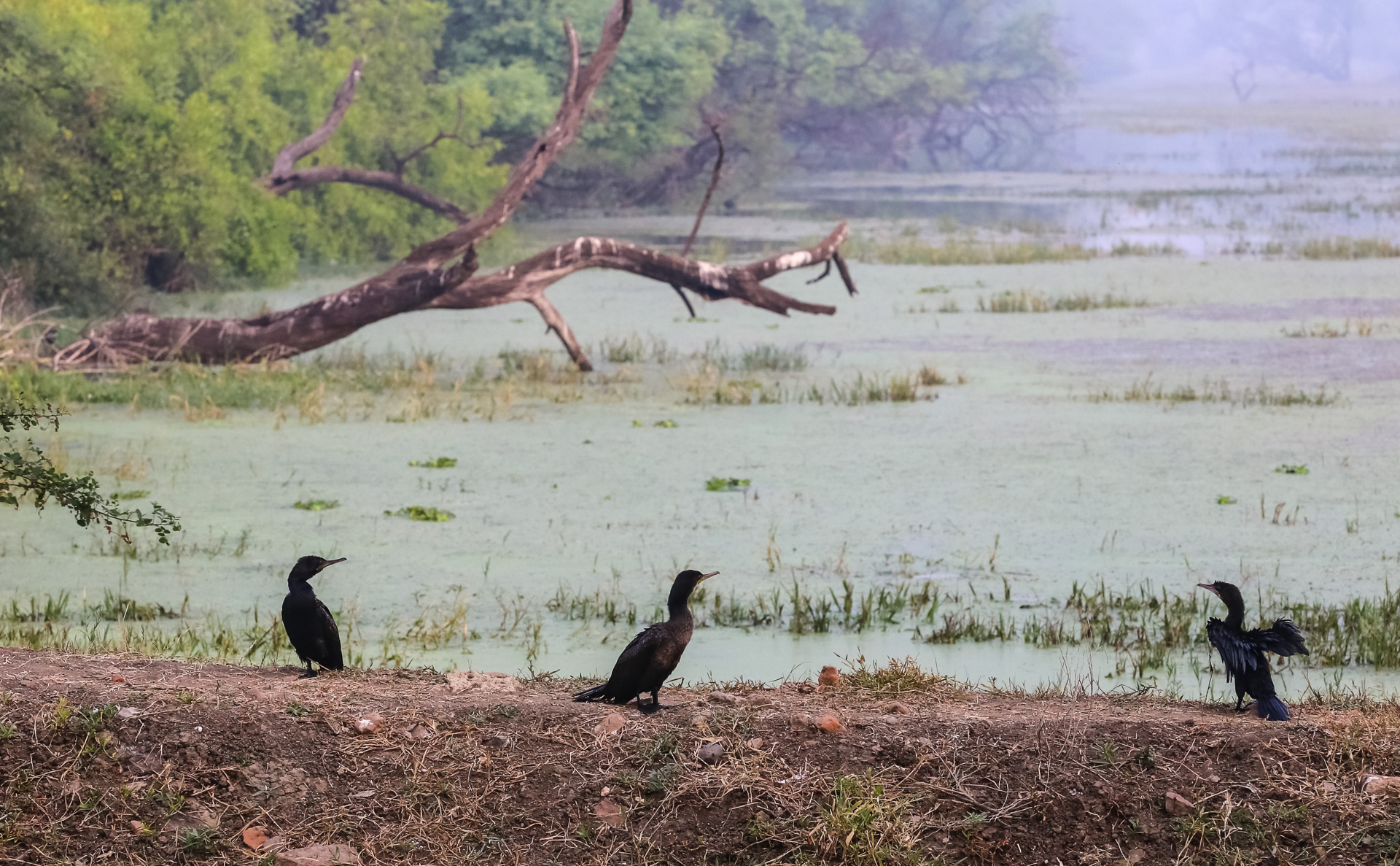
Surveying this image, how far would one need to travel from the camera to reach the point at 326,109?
77.0ft

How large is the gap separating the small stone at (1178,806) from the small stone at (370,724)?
6.43 feet

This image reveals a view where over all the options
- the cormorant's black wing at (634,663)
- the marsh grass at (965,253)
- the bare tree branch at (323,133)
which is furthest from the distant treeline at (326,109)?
the cormorant's black wing at (634,663)

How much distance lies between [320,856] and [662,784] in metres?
0.83

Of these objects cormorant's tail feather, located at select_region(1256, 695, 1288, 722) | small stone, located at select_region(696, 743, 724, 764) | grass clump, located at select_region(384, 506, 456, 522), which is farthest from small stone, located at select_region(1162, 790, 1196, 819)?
grass clump, located at select_region(384, 506, 456, 522)

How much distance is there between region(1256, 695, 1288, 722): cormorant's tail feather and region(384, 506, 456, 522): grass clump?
4.95 meters

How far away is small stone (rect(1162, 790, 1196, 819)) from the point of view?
3963mm

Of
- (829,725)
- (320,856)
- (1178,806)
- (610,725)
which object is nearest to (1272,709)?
(1178,806)

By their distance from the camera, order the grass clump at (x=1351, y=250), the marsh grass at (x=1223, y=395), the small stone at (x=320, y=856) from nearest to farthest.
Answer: the small stone at (x=320, y=856)
the marsh grass at (x=1223, y=395)
the grass clump at (x=1351, y=250)

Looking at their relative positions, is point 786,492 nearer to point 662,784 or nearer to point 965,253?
point 662,784

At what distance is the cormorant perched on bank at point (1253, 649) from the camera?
441 centimetres

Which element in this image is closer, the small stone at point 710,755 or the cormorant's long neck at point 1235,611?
the small stone at point 710,755

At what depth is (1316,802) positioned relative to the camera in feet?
13.0

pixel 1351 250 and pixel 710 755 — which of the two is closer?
pixel 710 755

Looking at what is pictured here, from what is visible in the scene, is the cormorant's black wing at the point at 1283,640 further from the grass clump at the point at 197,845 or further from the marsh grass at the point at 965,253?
the marsh grass at the point at 965,253
